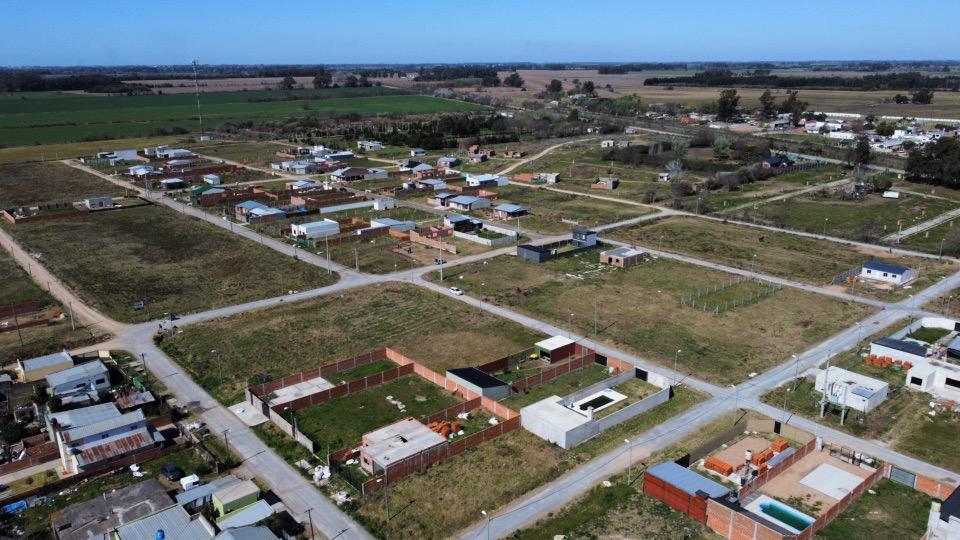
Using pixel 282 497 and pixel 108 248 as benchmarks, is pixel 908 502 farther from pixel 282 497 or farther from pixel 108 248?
pixel 108 248

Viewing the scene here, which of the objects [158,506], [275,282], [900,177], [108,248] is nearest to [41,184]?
[108,248]

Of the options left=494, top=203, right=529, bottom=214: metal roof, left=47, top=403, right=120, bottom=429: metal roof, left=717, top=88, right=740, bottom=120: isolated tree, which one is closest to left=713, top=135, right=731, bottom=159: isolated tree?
left=494, top=203, right=529, bottom=214: metal roof

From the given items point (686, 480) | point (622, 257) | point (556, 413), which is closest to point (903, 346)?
point (686, 480)

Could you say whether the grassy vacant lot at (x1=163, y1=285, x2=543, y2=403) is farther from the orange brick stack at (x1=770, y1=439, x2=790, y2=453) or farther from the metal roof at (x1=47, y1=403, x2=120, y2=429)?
the orange brick stack at (x1=770, y1=439, x2=790, y2=453)

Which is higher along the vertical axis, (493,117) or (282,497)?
(493,117)

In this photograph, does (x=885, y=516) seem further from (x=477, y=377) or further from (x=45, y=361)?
(x=45, y=361)

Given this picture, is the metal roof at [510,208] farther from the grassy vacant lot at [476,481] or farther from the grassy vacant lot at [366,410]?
the grassy vacant lot at [476,481]
